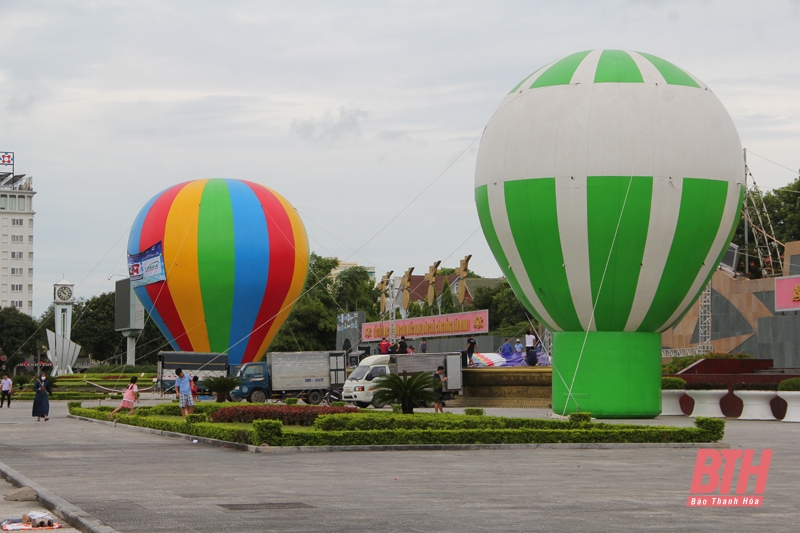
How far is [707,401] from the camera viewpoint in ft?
112

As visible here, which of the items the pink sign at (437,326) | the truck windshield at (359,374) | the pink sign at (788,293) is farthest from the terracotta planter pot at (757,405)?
the pink sign at (437,326)

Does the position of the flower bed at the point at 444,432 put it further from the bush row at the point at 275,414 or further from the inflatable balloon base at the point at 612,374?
the inflatable balloon base at the point at 612,374

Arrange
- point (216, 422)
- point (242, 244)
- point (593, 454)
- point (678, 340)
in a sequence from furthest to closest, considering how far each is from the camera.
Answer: point (678, 340), point (242, 244), point (216, 422), point (593, 454)

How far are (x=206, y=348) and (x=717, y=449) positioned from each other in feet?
115

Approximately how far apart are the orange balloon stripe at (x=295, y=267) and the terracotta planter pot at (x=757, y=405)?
1060 inches

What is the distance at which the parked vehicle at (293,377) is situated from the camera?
42469mm

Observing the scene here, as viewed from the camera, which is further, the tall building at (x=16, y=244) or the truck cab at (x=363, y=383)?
the tall building at (x=16, y=244)

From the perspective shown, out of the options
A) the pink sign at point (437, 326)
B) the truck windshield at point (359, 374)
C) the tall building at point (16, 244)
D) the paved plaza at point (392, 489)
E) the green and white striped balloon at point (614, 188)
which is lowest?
the paved plaza at point (392, 489)

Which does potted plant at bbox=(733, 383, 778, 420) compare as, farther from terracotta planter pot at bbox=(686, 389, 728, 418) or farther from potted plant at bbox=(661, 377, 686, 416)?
potted plant at bbox=(661, 377, 686, 416)

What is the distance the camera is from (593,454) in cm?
2039

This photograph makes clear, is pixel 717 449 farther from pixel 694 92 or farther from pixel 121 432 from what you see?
pixel 121 432

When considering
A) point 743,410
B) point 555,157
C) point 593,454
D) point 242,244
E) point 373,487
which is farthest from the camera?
point 242,244

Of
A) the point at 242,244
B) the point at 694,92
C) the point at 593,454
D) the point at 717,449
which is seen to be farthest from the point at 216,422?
the point at 242,244

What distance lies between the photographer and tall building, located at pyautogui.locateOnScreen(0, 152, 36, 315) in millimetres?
161125
